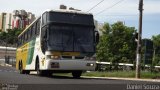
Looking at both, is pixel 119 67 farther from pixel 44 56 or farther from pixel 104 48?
pixel 44 56

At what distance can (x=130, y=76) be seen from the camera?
3216 centimetres

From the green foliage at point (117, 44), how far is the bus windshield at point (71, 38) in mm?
A: 48900

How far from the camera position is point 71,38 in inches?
905

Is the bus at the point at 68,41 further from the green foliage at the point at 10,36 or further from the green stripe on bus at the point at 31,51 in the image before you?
the green foliage at the point at 10,36

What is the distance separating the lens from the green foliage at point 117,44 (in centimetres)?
7261

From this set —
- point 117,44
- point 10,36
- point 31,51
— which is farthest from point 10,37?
point 31,51

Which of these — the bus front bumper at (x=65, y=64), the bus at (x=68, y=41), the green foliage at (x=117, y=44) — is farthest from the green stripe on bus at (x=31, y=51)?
the green foliage at (x=117, y=44)

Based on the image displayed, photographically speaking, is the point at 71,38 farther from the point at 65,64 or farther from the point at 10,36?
the point at 10,36

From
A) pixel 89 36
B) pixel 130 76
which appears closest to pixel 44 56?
pixel 89 36

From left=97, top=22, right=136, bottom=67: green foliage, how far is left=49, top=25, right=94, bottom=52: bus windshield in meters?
48.9

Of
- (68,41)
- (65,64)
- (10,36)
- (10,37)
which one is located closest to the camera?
(65,64)

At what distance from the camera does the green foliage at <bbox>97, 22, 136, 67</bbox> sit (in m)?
72.6

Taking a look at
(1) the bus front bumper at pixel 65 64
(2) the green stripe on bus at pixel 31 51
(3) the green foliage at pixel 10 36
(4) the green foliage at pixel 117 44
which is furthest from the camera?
(3) the green foliage at pixel 10 36

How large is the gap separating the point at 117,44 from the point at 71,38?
52.0 m
